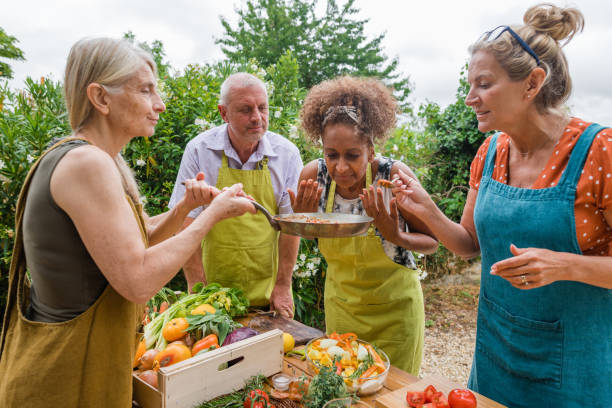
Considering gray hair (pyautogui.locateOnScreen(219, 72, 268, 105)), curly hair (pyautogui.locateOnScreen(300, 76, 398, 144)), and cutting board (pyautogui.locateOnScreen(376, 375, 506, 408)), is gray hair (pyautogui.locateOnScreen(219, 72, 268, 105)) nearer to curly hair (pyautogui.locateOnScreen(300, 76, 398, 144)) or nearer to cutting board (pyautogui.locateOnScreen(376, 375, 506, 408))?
curly hair (pyautogui.locateOnScreen(300, 76, 398, 144))

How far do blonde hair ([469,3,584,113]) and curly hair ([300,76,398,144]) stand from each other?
726 mm

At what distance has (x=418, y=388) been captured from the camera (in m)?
1.60

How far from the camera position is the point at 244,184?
298 centimetres

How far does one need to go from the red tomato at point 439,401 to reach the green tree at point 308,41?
52.1ft

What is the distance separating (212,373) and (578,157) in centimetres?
172

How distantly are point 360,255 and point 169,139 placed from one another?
9.79 feet

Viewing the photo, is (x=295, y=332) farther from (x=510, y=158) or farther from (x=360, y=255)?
(x=510, y=158)

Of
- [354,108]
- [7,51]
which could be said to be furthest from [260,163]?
[7,51]

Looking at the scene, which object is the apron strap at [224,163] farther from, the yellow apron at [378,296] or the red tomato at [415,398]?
the red tomato at [415,398]

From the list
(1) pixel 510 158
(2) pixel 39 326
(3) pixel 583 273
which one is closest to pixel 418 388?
(3) pixel 583 273

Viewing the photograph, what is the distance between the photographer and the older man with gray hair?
9.48ft

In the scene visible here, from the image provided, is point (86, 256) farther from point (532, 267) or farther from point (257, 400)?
point (532, 267)

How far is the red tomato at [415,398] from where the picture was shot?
4.97ft

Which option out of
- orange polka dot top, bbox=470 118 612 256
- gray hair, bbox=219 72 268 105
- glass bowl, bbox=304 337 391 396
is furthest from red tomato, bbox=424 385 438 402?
gray hair, bbox=219 72 268 105
